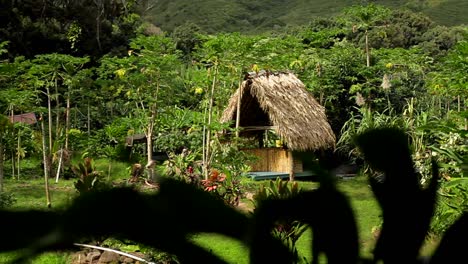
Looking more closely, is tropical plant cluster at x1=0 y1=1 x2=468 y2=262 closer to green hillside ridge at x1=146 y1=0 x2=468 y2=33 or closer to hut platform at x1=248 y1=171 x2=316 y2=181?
hut platform at x1=248 y1=171 x2=316 y2=181

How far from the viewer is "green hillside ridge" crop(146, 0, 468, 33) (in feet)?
130

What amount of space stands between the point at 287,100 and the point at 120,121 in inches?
112

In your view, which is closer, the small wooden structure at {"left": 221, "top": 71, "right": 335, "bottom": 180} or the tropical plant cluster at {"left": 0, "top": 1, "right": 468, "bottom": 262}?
the tropical plant cluster at {"left": 0, "top": 1, "right": 468, "bottom": 262}

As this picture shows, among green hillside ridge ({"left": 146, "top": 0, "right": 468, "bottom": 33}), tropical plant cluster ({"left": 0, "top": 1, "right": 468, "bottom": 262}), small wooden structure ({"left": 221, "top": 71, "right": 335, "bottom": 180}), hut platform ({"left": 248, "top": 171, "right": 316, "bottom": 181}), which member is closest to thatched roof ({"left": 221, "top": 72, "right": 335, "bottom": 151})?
small wooden structure ({"left": 221, "top": 71, "right": 335, "bottom": 180})

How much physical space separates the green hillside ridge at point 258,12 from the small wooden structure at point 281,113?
29.6m

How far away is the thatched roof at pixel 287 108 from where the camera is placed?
966 cm

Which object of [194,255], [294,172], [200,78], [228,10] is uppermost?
[228,10]

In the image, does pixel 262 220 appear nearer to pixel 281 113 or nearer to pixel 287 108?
pixel 281 113

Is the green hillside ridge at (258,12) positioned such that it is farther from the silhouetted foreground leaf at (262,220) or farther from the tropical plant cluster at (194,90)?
the silhouetted foreground leaf at (262,220)

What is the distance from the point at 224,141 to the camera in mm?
9820

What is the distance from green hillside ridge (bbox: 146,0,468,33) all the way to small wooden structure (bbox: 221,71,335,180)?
29.6 meters

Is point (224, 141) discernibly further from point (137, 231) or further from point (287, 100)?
point (137, 231)

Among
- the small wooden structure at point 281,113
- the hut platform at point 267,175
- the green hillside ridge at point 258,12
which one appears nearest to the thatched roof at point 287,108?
the small wooden structure at point 281,113

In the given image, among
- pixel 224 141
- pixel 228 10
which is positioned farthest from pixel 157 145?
pixel 228 10
